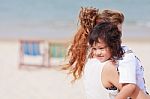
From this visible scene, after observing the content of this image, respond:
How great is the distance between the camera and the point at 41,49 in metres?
9.45

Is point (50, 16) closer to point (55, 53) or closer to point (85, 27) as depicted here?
point (55, 53)

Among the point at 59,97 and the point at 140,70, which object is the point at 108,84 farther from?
the point at 59,97

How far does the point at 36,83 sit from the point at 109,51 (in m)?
5.75

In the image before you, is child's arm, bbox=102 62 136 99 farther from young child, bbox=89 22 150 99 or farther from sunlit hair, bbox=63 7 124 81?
sunlit hair, bbox=63 7 124 81

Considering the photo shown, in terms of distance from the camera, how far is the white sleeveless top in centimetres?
213

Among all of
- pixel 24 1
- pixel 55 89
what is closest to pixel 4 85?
pixel 55 89

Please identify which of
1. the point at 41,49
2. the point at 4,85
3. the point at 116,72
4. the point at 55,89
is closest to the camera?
the point at 116,72

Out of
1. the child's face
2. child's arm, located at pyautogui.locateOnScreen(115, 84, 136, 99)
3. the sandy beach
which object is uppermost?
the child's face

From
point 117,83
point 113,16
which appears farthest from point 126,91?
point 113,16

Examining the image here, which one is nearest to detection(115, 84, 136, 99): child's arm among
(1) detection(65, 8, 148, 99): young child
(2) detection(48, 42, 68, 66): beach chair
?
(1) detection(65, 8, 148, 99): young child

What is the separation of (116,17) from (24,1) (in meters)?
30.7

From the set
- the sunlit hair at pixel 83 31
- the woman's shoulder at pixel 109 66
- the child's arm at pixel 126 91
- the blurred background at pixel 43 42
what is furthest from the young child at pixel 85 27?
the blurred background at pixel 43 42

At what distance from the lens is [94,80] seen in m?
2.15

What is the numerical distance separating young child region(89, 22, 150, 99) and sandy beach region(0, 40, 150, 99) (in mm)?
4025
